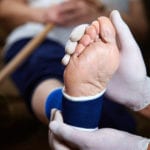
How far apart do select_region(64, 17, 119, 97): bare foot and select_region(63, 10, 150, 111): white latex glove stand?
0.06ft

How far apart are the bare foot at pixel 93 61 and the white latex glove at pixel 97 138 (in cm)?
6

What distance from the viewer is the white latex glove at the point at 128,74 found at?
561mm

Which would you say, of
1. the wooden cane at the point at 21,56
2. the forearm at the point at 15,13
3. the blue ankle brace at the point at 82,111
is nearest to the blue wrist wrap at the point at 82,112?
the blue ankle brace at the point at 82,111

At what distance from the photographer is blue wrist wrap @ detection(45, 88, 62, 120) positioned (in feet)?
2.16

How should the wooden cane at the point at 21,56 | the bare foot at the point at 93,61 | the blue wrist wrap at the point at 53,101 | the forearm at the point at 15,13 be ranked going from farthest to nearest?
the forearm at the point at 15,13, the wooden cane at the point at 21,56, the blue wrist wrap at the point at 53,101, the bare foot at the point at 93,61

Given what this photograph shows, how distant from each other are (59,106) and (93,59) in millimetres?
160

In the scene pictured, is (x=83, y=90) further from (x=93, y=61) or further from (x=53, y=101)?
(x=53, y=101)

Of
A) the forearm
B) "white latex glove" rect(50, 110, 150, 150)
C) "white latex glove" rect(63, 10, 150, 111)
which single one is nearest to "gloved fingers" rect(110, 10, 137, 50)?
"white latex glove" rect(63, 10, 150, 111)

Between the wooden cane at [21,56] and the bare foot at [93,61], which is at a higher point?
the bare foot at [93,61]

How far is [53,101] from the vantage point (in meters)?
0.67

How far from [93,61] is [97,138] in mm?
110

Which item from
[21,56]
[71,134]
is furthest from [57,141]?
[21,56]

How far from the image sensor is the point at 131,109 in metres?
0.63

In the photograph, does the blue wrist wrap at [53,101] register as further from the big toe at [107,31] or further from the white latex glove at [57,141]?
the big toe at [107,31]
